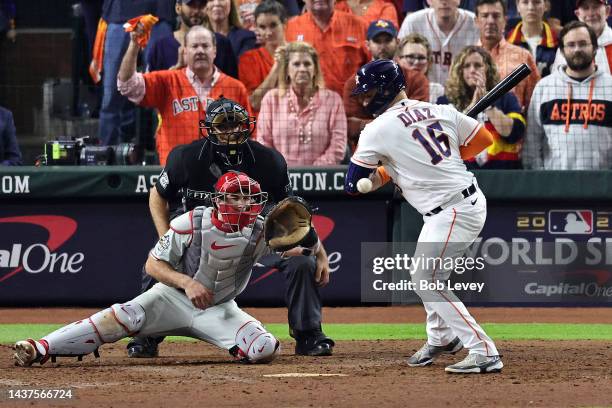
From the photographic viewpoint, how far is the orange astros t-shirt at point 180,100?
1052 cm

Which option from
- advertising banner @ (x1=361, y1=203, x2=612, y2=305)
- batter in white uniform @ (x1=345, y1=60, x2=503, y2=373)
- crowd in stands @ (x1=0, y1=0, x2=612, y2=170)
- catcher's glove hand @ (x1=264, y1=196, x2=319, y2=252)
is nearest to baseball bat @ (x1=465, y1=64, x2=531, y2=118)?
batter in white uniform @ (x1=345, y1=60, x2=503, y2=373)

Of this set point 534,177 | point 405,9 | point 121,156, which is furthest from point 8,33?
point 534,177

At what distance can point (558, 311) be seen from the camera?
10.5 meters

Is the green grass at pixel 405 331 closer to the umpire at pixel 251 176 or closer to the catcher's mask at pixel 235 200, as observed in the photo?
the umpire at pixel 251 176

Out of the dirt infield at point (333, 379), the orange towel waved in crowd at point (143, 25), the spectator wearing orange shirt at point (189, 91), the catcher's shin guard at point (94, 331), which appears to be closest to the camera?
the dirt infield at point (333, 379)

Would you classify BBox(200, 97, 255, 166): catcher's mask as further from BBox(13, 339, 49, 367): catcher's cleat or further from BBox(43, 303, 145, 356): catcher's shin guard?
BBox(13, 339, 49, 367): catcher's cleat

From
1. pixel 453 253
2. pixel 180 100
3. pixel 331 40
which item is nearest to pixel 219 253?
pixel 453 253

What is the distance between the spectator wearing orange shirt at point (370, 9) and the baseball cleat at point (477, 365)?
5.88 m

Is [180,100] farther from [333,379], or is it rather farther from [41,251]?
[333,379]

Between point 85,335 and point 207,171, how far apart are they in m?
1.48

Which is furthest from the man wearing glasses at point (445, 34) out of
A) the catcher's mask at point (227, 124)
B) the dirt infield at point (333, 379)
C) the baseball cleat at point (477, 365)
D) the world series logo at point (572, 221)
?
the baseball cleat at point (477, 365)

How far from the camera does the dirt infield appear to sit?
5.73 meters

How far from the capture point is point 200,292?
22.4 ft

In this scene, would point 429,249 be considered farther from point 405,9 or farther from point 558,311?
point 405,9
